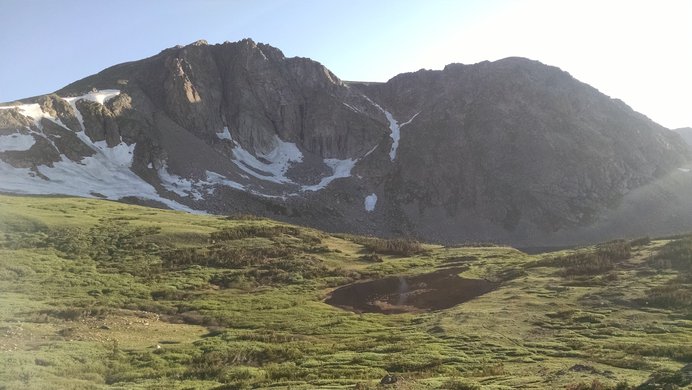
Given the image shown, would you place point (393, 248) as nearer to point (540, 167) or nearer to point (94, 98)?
point (540, 167)

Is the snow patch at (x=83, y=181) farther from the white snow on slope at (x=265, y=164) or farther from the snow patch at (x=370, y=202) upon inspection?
the snow patch at (x=370, y=202)

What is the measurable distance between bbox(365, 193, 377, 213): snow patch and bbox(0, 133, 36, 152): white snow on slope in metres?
104

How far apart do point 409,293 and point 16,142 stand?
4955 inches

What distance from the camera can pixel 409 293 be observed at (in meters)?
60.2

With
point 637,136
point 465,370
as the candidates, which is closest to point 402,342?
point 465,370

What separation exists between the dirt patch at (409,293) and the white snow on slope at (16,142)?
115205 mm

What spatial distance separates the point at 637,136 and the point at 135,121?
7433 inches

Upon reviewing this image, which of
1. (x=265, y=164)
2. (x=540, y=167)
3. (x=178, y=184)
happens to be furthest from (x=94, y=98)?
(x=540, y=167)

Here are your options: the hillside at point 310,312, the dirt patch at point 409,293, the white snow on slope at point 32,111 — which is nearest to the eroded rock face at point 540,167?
the hillside at point 310,312

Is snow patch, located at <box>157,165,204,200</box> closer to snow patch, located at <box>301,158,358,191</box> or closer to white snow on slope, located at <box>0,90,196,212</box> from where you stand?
white snow on slope, located at <box>0,90,196,212</box>

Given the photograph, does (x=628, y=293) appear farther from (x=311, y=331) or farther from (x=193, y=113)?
(x=193, y=113)

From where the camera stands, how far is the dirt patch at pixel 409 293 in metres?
53.6

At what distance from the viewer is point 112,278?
5519cm

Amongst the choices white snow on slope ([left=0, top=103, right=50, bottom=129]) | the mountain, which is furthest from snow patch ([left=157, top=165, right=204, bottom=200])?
white snow on slope ([left=0, top=103, right=50, bottom=129])
